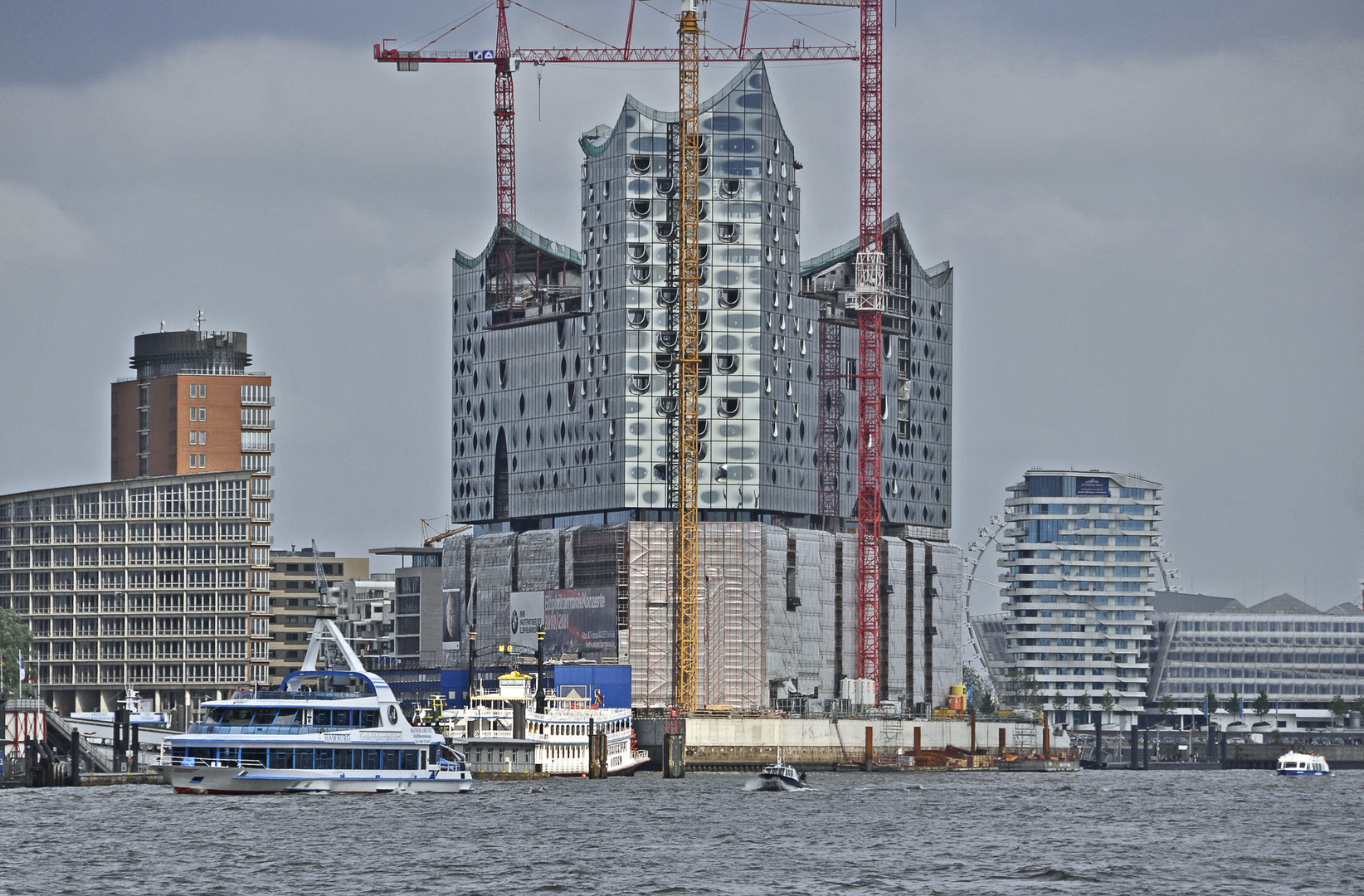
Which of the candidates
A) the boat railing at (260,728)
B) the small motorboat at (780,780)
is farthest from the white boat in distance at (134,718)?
the small motorboat at (780,780)

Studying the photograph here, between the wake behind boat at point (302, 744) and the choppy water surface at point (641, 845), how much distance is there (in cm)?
148

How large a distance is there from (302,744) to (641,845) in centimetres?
3377

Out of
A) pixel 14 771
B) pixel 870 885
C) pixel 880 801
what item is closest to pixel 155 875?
pixel 870 885

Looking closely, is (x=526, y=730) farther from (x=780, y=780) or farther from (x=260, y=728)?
(x=260, y=728)

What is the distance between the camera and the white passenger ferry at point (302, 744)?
144125 millimetres

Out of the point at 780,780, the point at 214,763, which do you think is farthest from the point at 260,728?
the point at 780,780

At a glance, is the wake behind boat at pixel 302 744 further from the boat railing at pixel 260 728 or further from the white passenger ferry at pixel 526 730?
the white passenger ferry at pixel 526 730

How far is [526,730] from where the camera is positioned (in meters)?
179

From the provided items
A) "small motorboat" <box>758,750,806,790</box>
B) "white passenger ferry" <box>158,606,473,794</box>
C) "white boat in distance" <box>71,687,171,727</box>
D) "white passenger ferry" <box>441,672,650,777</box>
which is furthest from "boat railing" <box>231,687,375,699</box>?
"small motorboat" <box>758,750,806,790</box>

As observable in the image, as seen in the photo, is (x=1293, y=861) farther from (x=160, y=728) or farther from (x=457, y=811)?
(x=160, y=728)

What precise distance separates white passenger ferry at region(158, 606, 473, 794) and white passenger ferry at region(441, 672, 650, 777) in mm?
24419

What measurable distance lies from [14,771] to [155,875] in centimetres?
6706

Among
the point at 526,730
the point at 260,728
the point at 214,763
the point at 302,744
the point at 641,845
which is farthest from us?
the point at 526,730

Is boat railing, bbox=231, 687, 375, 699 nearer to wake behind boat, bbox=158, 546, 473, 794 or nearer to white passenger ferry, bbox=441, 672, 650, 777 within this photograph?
wake behind boat, bbox=158, 546, 473, 794
